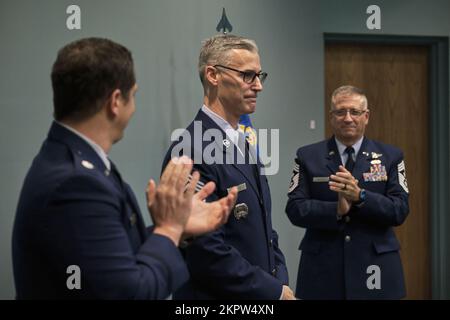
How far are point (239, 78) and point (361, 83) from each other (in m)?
2.14

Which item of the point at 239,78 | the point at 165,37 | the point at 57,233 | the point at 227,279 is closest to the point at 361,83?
the point at 165,37

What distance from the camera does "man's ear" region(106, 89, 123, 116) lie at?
1.17m

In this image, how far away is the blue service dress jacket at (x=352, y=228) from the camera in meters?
2.44

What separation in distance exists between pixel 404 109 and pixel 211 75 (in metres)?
2.36

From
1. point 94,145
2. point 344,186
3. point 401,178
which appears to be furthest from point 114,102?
point 401,178

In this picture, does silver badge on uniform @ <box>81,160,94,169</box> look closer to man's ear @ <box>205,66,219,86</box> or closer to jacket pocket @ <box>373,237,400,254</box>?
man's ear @ <box>205,66,219,86</box>

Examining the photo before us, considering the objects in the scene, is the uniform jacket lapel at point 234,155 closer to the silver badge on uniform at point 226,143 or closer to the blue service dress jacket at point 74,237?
the silver badge on uniform at point 226,143

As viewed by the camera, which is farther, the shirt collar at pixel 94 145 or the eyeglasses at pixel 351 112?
the eyeglasses at pixel 351 112

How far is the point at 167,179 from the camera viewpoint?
1239 mm

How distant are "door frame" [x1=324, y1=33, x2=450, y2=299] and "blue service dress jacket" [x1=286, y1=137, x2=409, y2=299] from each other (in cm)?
146

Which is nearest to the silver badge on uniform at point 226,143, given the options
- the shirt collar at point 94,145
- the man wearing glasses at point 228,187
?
the man wearing glasses at point 228,187

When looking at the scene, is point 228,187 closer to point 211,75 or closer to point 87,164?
point 211,75

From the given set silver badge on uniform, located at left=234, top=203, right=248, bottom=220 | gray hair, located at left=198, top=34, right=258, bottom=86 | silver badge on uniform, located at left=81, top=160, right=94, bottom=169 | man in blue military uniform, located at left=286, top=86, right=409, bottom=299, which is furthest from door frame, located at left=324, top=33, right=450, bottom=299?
silver badge on uniform, located at left=81, top=160, right=94, bottom=169

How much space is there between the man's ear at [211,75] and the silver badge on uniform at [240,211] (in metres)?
0.42
